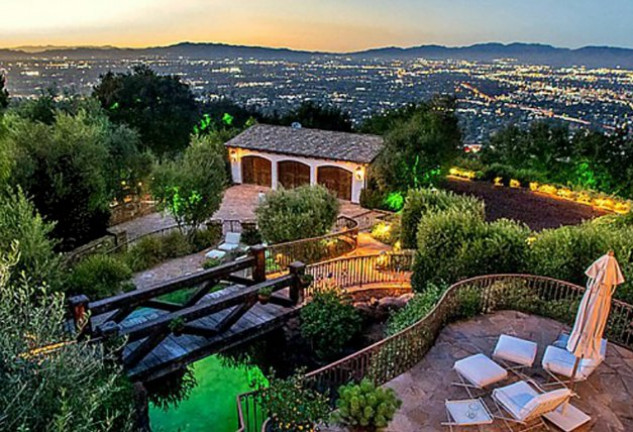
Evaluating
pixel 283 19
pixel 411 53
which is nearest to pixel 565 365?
pixel 283 19

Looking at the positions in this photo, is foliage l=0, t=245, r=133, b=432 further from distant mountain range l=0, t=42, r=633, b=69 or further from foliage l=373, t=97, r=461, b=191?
distant mountain range l=0, t=42, r=633, b=69

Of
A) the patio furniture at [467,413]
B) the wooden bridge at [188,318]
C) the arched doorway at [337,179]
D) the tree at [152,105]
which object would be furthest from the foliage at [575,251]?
the tree at [152,105]

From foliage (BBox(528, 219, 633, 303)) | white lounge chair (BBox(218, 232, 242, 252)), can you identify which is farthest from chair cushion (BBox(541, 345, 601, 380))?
white lounge chair (BBox(218, 232, 242, 252))

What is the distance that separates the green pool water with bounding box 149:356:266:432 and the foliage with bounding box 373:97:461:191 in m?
15.4

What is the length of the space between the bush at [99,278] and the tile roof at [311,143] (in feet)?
51.6

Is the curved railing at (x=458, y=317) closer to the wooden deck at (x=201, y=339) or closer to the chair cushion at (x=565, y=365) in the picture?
the wooden deck at (x=201, y=339)

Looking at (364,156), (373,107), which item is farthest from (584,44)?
(364,156)

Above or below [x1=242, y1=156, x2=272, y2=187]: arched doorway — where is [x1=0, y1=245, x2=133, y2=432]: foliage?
above

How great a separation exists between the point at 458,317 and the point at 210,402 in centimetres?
567

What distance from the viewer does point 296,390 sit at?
683 centimetres

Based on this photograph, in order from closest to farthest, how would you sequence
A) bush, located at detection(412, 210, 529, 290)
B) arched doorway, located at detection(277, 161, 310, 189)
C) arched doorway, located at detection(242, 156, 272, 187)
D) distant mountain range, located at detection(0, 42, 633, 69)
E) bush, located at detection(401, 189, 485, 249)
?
1. bush, located at detection(412, 210, 529, 290)
2. bush, located at detection(401, 189, 485, 249)
3. arched doorway, located at detection(277, 161, 310, 189)
4. arched doorway, located at detection(242, 156, 272, 187)
5. distant mountain range, located at detection(0, 42, 633, 69)

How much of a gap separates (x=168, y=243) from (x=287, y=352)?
8.49 meters

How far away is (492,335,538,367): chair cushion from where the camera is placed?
8398 mm

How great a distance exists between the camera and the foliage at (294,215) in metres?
16.2
